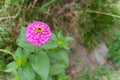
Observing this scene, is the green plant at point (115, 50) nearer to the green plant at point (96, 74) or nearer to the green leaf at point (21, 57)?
the green plant at point (96, 74)

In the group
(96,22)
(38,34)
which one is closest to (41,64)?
(38,34)

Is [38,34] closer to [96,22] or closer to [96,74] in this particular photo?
[96,74]

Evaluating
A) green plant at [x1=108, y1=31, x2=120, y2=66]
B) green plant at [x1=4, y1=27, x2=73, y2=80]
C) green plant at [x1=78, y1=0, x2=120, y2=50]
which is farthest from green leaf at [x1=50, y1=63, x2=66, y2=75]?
green plant at [x1=108, y1=31, x2=120, y2=66]

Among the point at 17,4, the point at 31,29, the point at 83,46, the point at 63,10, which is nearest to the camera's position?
the point at 31,29

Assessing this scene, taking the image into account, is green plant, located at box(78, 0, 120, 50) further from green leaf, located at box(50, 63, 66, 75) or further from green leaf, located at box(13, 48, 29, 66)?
green leaf, located at box(13, 48, 29, 66)

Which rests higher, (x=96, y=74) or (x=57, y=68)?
(x=57, y=68)

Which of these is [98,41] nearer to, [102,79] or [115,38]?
[115,38]

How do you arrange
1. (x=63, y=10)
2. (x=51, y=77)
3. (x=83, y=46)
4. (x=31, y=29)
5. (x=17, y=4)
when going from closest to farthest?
(x=31, y=29) < (x=51, y=77) < (x=17, y=4) < (x=63, y=10) < (x=83, y=46)

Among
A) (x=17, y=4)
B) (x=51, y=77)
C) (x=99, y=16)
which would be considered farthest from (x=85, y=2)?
(x=51, y=77)
